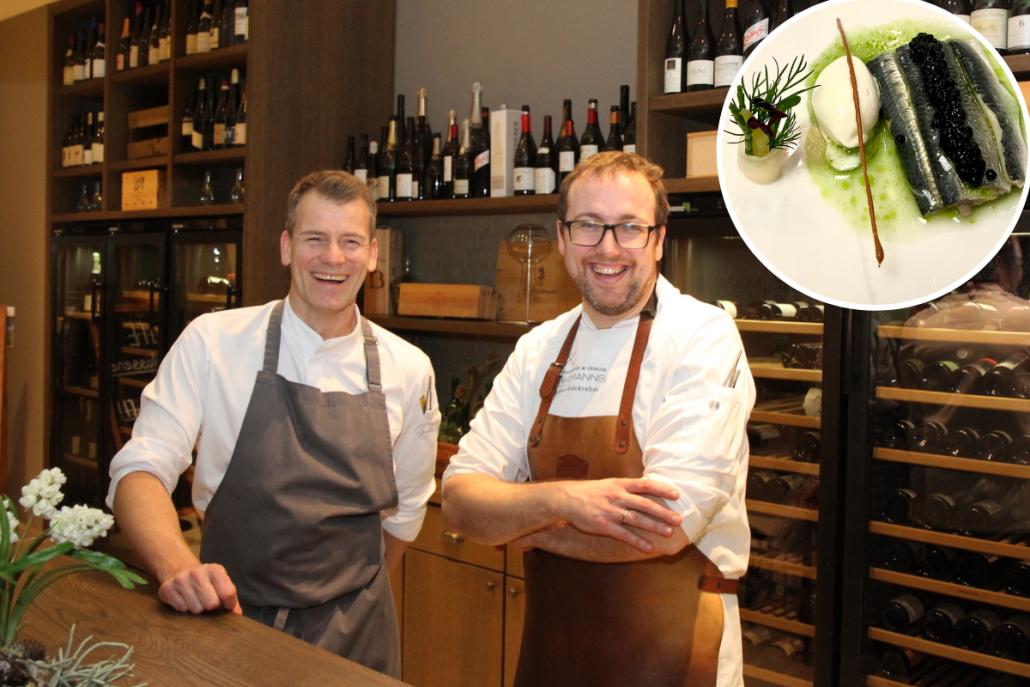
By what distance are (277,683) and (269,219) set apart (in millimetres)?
3174

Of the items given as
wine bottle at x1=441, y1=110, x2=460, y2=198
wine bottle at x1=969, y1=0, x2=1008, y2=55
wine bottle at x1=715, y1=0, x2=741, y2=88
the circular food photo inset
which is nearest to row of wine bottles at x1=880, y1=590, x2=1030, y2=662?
the circular food photo inset

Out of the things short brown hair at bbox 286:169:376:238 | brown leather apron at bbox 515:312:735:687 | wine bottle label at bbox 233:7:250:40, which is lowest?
brown leather apron at bbox 515:312:735:687

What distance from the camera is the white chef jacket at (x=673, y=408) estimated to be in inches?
64.1

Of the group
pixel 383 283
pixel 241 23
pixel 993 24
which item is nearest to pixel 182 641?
pixel 993 24

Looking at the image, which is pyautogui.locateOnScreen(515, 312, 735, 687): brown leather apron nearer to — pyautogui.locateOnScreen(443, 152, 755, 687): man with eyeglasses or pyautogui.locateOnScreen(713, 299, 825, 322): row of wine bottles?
pyautogui.locateOnScreen(443, 152, 755, 687): man with eyeglasses

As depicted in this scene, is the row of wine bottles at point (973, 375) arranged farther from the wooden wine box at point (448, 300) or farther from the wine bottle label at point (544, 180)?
the wooden wine box at point (448, 300)

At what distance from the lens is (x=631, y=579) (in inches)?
70.1

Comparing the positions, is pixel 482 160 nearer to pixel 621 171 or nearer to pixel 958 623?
pixel 621 171

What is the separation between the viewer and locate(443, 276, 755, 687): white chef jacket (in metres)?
1.63

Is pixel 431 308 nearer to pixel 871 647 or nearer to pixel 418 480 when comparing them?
pixel 418 480

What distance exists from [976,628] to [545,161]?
2.11 m

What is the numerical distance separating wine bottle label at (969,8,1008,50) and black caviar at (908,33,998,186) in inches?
32.6

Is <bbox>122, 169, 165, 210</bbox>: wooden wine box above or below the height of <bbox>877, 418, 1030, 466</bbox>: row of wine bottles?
above

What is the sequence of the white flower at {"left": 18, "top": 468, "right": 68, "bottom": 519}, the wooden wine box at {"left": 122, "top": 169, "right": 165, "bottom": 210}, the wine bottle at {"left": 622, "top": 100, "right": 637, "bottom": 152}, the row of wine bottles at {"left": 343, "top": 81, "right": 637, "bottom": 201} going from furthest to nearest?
the wooden wine box at {"left": 122, "top": 169, "right": 165, "bottom": 210} → the row of wine bottles at {"left": 343, "top": 81, "right": 637, "bottom": 201} → the wine bottle at {"left": 622, "top": 100, "right": 637, "bottom": 152} → the white flower at {"left": 18, "top": 468, "right": 68, "bottom": 519}
